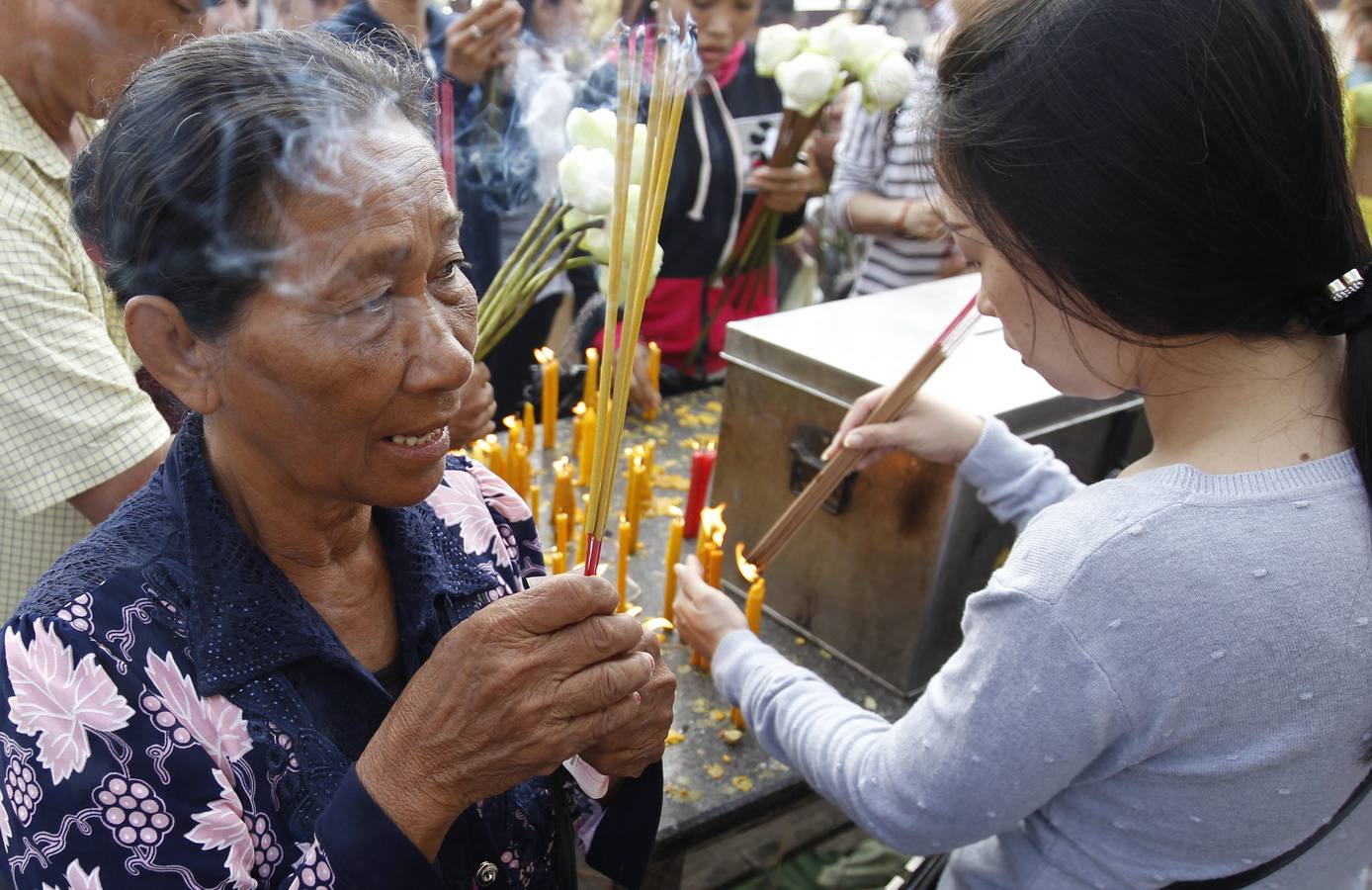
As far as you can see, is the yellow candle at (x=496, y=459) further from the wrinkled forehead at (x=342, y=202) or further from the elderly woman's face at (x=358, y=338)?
the wrinkled forehead at (x=342, y=202)

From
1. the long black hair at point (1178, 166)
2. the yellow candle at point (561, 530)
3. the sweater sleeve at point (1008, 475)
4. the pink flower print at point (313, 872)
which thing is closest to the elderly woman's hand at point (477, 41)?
the yellow candle at point (561, 530)

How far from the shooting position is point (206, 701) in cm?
100

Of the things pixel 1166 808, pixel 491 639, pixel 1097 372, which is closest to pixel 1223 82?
pixel 1097 372

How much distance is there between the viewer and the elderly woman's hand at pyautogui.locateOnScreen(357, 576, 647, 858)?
3.25ft

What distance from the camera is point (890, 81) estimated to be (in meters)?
2.78

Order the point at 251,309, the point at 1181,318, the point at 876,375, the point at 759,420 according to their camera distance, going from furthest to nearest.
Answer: the point at 759,420 → the point at 876,375 → the point at 1181,318 → the point at 251,309

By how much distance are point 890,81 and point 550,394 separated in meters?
1.34

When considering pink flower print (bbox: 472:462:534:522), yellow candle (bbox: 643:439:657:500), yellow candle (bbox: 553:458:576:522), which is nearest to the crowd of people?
pink flower print (bbox: 472:462:534:522)

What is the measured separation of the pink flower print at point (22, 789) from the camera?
91 cm

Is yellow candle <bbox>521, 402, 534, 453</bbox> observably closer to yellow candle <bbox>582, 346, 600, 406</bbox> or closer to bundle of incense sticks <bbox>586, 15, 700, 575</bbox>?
yellow candle <bbox>582, 346, 600, 406</bbox>

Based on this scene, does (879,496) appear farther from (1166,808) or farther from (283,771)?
(283,771)

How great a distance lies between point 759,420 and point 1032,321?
3.45 ft

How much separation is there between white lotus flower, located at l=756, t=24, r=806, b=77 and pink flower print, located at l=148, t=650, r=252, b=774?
7.78 feet

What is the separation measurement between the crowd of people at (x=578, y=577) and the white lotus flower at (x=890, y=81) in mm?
1560
